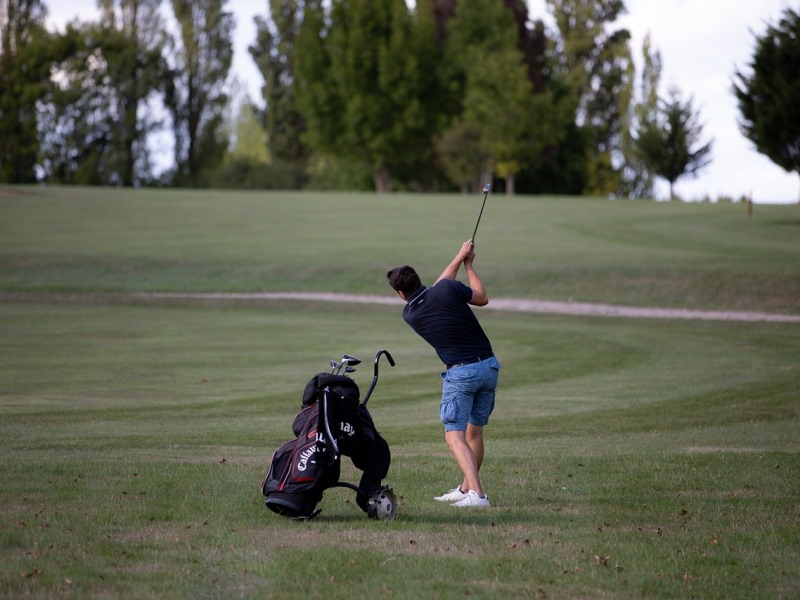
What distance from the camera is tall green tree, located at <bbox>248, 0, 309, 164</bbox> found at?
304ft

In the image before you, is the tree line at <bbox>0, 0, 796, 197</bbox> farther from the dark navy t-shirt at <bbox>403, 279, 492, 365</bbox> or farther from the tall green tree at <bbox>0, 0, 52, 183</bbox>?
the dark navy t-shirt at <bbox>403, 279, 492, 365</bbox>

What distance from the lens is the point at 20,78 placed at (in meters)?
81.5

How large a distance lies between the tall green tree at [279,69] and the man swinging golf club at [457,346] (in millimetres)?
85477

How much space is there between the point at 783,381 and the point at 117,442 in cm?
1095

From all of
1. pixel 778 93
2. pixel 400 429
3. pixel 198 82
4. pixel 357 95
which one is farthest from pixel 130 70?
pixel 400 429

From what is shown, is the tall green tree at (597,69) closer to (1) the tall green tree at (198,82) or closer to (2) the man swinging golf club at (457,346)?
(1) the tall green tree at (198,82)

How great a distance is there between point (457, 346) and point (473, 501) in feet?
3.94

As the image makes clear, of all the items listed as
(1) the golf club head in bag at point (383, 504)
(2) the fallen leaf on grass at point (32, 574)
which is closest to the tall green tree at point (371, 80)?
(1) the golf club head in bag at point (383, 504)

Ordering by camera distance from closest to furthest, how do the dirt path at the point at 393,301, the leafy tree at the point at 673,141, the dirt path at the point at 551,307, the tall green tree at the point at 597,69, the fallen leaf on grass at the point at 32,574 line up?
1. the fallen leaf on grass at the point at 32,574
2. the dirt path at the point at 551,307
3. the dirt path at the point at 393,301
4. the leafy tree at the point at 673,141
5. the tall green tree at the point at 597,69

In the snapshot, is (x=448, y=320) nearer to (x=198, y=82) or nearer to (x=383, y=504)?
(x=383, y=504)

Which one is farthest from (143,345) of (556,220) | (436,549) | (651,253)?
(556,220)

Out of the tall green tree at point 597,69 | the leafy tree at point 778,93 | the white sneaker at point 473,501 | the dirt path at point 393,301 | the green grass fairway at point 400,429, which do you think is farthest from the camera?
the tall green tree at point 597,69

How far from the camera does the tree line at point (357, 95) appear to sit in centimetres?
7962

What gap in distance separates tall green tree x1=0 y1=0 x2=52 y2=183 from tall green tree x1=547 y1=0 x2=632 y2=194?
3838cm
